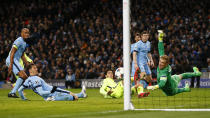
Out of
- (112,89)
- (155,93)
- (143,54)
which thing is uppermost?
(143,54)

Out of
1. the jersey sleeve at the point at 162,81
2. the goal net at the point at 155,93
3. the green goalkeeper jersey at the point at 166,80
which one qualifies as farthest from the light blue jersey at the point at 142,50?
the jersey sleeve at the point at 162,81

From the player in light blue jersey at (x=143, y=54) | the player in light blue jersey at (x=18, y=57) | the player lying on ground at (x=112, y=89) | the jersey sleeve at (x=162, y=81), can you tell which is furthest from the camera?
the player in light blue jersey at (x=143, y=54)

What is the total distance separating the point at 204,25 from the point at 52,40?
10.0 metres

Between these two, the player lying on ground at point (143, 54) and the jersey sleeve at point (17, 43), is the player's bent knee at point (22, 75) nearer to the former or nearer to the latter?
the jersey sleeve at point (17, 43)

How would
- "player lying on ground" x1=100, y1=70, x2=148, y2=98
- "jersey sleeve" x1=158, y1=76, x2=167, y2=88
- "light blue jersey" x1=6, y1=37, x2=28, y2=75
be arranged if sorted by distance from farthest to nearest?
1. "player lying on ground" x1=100, y1=70, x2=148, y2=98
2. "light blue jersey" x1=6, y1=37, x2=28, y2=75
3. "jersey sleeve" x1=158, y1=76, x2=167, y2=88

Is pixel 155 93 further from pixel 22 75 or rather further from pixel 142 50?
pixel 22 75

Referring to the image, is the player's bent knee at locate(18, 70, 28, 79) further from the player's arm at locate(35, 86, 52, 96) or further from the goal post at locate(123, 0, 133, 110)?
the goal post at locate(123, 0, 133, 110)

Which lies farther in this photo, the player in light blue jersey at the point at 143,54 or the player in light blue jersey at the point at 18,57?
the player in light blue jersey at the point at 143,54

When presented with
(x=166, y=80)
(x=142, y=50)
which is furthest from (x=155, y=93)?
(x=166, y=80)

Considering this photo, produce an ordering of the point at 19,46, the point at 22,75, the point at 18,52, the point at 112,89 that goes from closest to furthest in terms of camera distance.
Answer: the point at 22,75, the point at 19,46, the point at 18,52, the point at 112,89

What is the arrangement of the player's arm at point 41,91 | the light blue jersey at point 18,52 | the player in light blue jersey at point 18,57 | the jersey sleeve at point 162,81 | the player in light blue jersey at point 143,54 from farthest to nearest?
the player in light blue jersey at point 143,54 → the light blue jersey at point 18,52 → the player in light blue jersey at point 18,57 → the player's arm at point 41,91 → the jersey sleeve at point 162,81

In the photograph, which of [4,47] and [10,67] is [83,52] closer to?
[4,47]

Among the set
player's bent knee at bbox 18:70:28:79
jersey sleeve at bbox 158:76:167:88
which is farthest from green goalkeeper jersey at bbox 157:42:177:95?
player's bent knee at bbox 18:70:28:79

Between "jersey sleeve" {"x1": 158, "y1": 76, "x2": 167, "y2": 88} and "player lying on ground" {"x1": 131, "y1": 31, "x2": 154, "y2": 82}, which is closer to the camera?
"jersey sleeve" {"x1": 158, "y1": 76, "x2": 167, "y2": 88}
